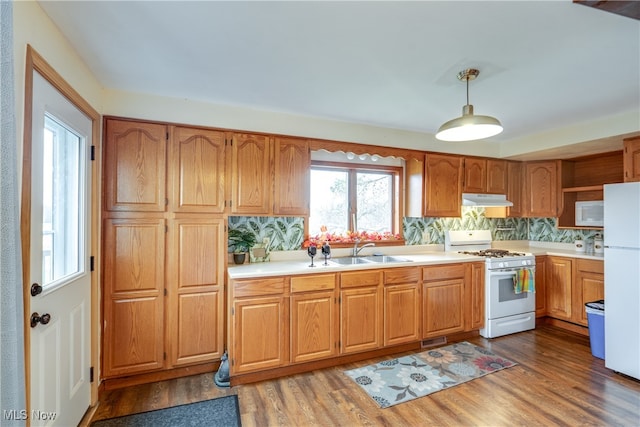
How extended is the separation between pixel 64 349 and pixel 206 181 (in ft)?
4.91

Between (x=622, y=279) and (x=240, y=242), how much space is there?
11.4 feet

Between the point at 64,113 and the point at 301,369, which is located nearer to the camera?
the point at 64,113

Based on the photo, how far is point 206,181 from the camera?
2652mm

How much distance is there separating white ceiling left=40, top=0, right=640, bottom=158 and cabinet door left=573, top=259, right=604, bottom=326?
181 cm

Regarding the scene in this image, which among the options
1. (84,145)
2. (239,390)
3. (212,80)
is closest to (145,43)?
(212,80)

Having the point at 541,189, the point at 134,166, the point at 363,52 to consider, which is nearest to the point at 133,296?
the point at 134,166

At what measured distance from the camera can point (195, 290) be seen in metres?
2.60

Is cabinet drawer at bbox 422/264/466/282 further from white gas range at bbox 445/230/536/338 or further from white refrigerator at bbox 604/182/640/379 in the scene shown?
white refrigerator at bbox 604/182/640/379

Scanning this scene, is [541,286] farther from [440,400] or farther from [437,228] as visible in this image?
[440,400]

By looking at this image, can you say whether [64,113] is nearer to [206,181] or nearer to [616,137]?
[206,181]

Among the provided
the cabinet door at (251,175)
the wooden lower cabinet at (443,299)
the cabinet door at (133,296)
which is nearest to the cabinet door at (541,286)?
the wooden lower cabinet at (443,299)

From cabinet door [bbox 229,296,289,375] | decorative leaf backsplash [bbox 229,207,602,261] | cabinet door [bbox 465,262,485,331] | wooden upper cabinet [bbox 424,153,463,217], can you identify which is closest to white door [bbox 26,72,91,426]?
cabinet door [bbox 229,296,289,375]

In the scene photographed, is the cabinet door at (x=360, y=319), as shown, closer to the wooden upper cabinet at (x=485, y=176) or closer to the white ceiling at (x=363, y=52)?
the white ceiling at (x=363, y=52)

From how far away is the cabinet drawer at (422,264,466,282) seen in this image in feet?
10.4
